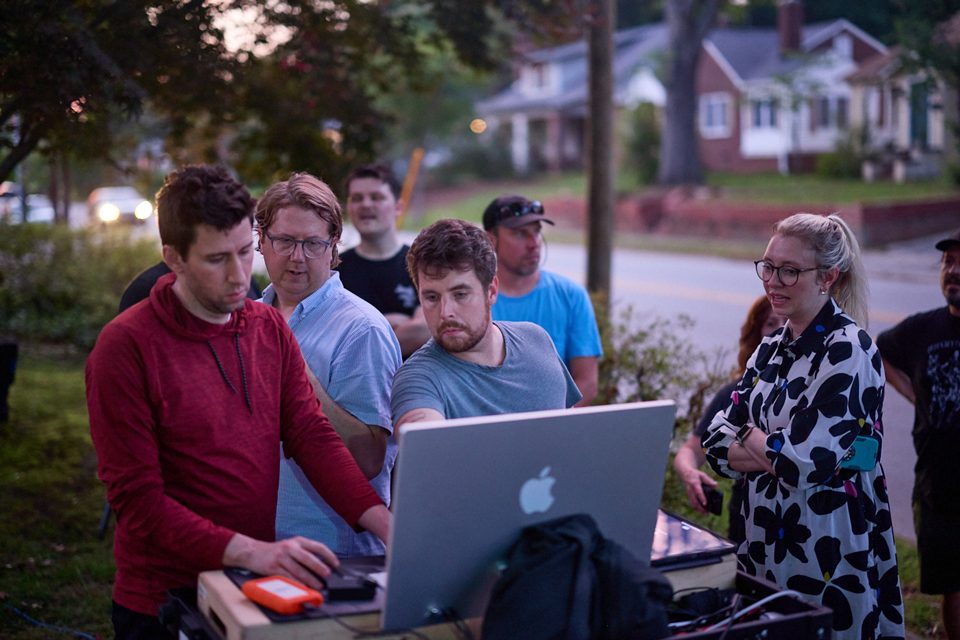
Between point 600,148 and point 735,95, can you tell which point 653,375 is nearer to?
point 600,148

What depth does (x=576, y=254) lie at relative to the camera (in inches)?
987

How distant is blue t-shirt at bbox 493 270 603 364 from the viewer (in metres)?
4.85

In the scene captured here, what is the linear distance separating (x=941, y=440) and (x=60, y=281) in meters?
11.2

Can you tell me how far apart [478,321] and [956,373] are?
2.26 metres

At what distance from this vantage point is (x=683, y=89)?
31.7 metres

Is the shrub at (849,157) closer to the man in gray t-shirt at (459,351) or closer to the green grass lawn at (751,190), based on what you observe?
the green grass lawn at (751,190)

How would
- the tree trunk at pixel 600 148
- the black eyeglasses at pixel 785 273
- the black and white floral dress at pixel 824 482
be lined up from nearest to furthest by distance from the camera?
1. the black and white floral dress at pixel 824 482
2. the black eyeglasses at pixel 785 273
3. the tree trunk at pixel 600 148

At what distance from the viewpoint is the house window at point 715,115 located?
43.3 metres

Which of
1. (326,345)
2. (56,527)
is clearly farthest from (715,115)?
(326,345)

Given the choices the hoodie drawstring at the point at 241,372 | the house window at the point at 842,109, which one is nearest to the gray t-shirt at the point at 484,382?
the hoodie drawstring at the point at 241,372

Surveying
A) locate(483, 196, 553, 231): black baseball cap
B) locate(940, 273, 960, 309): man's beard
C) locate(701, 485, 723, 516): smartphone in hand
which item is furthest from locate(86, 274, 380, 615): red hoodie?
locate(940, 273, 960, 309): man's beard

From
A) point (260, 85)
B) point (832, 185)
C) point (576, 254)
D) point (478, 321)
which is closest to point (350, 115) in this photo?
point (260, 85)

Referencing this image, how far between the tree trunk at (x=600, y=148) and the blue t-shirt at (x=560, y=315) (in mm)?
2994

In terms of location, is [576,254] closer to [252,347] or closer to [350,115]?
[350,115]
